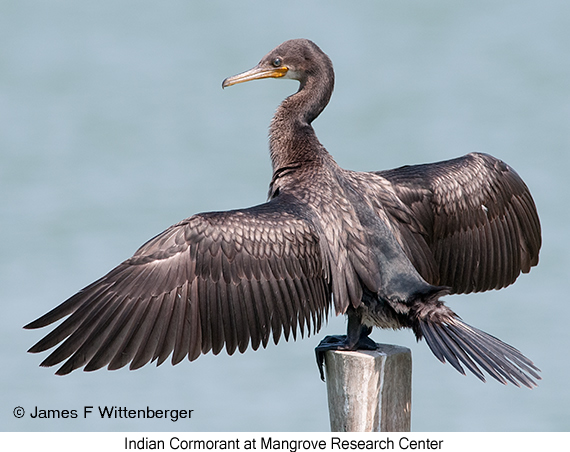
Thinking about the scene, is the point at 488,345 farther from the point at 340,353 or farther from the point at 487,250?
the point at 487,250

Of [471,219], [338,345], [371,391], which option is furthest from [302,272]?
[471,219]

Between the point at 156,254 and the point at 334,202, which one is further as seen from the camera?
the point at 334,202

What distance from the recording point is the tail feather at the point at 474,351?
229 inches

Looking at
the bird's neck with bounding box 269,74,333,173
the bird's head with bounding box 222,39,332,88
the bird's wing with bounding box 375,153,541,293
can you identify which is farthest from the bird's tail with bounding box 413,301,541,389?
the bird's head with bounding box 222,39,332,88

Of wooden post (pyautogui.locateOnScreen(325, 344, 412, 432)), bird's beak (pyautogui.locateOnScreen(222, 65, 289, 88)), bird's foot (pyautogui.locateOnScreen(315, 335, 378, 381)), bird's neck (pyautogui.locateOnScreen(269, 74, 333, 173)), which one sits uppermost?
bird's beak (pyautogui.locateOnScreen(222, 65, 289, 88))

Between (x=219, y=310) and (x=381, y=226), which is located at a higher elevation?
(x=381, y=226)

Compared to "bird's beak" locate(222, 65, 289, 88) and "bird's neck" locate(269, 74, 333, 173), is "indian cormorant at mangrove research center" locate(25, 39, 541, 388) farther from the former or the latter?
"bird's beak" locate(222, 65, 289, 88)

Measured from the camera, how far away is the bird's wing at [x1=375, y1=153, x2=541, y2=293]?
23.2 ft

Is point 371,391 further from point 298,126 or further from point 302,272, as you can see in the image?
point 298,126

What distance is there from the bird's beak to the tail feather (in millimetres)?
2382

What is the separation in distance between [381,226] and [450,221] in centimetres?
84

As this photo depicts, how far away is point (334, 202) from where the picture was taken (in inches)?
259

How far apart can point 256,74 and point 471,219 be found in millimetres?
2007
